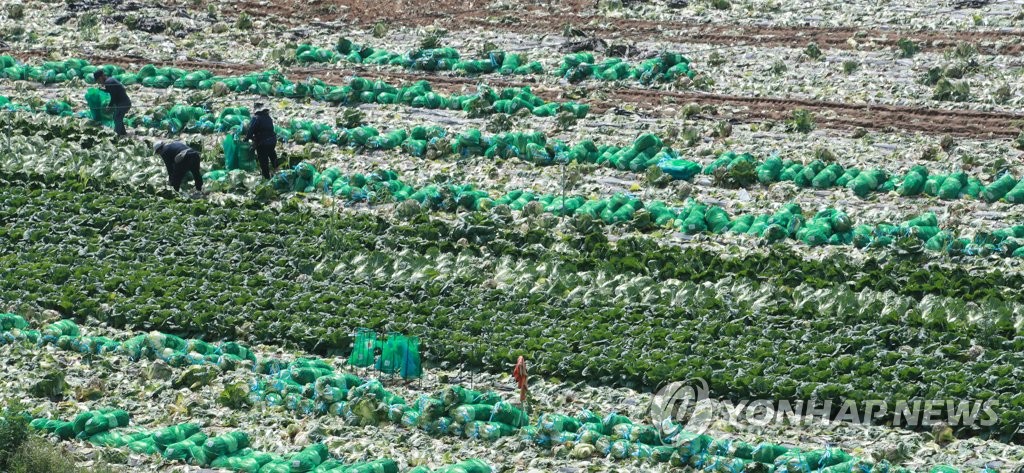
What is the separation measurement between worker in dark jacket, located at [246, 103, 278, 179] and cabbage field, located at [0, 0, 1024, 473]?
232 millimetres

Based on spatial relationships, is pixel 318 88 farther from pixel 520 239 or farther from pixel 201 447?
pixel 201 447

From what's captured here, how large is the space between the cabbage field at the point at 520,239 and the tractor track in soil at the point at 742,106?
0.09 m

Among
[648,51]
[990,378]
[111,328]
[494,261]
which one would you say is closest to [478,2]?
[648,51]

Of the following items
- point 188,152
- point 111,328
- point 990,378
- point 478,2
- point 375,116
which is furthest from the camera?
point 478,2

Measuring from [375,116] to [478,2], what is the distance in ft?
25.3

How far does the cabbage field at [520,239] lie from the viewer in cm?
1523

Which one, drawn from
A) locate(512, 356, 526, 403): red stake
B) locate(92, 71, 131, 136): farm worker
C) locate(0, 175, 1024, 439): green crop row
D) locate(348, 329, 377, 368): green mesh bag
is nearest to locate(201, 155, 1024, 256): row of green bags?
locate(0, 175, 1024, 439): green crop row

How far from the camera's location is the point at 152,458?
47.8ft

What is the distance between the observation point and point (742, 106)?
25984mm

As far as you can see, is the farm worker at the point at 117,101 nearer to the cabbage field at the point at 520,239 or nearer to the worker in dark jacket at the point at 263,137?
the cabbage field at the point at 520,239

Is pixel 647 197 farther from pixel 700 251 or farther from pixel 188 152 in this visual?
pixel 188 152

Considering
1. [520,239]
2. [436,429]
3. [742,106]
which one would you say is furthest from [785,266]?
[742,106]

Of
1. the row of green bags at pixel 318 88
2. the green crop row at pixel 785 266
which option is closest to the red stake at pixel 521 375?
the green crop row at pixel 785 266

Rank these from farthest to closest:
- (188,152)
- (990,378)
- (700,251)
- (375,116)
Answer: (375,116) < (188,152) < (700,251) < (990,378)
